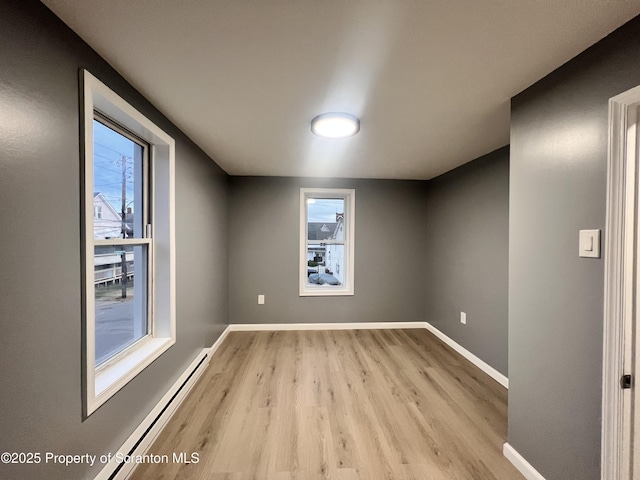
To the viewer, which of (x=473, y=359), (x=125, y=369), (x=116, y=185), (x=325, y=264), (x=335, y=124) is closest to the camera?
(x=125, y=369)

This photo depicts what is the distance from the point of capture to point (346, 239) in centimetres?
397

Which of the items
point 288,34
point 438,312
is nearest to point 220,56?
point 288,34

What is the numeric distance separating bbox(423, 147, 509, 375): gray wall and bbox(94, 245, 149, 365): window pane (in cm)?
304

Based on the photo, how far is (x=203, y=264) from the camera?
269 centimetres

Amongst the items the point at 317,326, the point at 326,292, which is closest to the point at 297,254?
the point at 326,292

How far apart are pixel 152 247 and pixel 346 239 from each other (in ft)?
8.60

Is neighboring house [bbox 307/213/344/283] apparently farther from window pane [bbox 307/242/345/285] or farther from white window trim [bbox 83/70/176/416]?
white window trim [bbox 83/70/176/416]

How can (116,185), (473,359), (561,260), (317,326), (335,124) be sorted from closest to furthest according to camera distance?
(561,260) → (116,185) → (335,124) → (473,359) → (317,326)

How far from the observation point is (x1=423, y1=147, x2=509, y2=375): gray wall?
8.03ft

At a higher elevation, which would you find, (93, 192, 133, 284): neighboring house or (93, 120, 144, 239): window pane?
(93, 120, 144, 239): window pane

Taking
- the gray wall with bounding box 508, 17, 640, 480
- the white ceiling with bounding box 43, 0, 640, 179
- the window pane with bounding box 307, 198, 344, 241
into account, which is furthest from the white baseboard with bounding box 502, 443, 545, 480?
the window pane with bounding box 307, 198, 344, 241

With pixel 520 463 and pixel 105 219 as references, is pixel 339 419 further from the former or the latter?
pixel 105 219

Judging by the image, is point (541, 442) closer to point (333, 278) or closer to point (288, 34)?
point (288, 34)

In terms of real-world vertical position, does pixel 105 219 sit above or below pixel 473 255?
above
